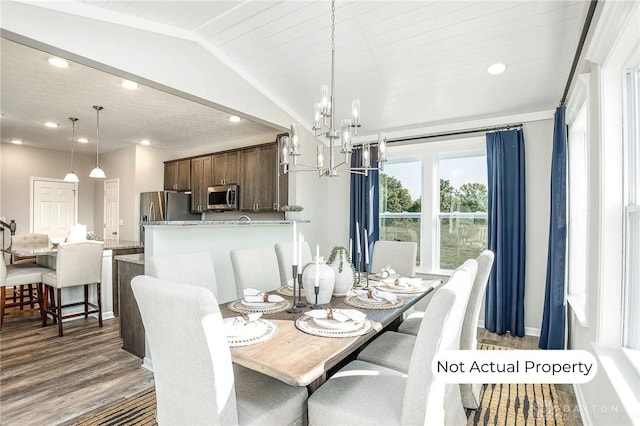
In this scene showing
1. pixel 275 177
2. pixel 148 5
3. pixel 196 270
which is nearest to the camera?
pixel 196 270

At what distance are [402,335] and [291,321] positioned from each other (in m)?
0.94

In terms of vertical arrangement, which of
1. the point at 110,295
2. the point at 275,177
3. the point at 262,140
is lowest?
the point at 110,295

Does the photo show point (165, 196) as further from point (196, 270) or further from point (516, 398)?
point (516, 398)

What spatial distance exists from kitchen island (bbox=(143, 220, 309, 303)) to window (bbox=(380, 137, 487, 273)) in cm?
150

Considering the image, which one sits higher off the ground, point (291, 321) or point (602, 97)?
point (602, 97)

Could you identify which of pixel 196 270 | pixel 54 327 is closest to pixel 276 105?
pixel 196 270

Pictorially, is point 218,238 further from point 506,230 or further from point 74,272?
point 506,230

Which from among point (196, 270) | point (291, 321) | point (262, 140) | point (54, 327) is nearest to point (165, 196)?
point (262, 140)

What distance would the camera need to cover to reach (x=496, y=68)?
2877 millimetres

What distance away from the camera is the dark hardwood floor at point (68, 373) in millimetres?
2129

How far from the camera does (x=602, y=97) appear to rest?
171 centimetres

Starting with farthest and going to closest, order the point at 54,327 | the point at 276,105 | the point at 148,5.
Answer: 1. the point at 276,105
2. the point at 54,327
3. the point at 148,5

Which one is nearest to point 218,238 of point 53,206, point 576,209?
point 576,209

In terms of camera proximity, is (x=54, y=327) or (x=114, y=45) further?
(x=54, y=327)
